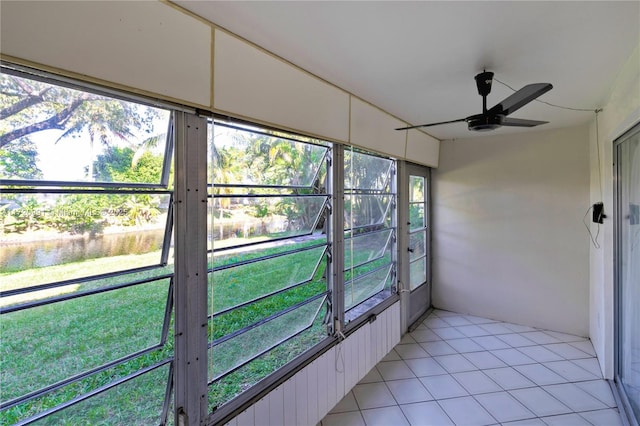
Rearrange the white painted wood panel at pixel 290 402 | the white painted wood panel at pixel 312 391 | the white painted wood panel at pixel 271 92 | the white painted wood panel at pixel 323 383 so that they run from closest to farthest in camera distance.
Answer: the white painted wood panel at pixel 271 92 → the white painted wood panel at pixel 290 402 → the white painted wood panel at pixel 312 391 → the white painted wood panel at pixel 323 383

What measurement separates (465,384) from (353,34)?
2.89 metres

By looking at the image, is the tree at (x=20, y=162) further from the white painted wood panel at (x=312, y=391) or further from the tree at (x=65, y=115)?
the white painted wood panel at (x=312, y=391)

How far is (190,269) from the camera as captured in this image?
56.7 inches

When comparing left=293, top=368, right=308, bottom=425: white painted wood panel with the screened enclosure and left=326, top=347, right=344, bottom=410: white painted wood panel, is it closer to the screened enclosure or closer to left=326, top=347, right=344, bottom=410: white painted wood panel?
the screened enclosure

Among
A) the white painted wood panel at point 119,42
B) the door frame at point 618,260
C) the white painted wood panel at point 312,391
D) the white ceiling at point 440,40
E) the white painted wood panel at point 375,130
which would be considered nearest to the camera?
the white painted wood panel at point 119,42

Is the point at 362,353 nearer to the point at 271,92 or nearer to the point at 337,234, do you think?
the point at 337,234

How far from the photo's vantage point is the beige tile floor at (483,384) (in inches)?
88.0

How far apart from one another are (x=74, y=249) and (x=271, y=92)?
1198 millimetres

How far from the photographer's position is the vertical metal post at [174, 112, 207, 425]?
55.1 inches

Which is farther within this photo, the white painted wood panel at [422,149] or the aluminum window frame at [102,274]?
the white painted wood panel at [422,149]

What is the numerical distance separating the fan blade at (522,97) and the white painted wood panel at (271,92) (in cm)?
105

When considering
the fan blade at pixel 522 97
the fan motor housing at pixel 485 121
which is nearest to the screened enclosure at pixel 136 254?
the fan motor housing at pixel 485 121

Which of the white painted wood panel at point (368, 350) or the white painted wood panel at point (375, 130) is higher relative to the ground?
the white painted wood panel at point (375, 130)

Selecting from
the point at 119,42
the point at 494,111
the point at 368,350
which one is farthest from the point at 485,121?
the point at 368,350
